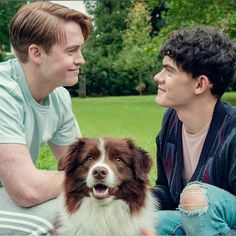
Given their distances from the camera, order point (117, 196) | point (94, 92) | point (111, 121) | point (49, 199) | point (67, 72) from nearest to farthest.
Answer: point (117, 196) < point (49, 199) < point (67, 72) < point (111, 121) < point (94, 92)

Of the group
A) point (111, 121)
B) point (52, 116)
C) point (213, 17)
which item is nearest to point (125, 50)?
point (213, 17)

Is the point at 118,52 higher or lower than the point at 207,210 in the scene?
lower

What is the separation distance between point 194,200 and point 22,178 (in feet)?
3.35

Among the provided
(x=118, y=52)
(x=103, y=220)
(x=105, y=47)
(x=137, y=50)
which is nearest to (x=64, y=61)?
(x=103, y=220)

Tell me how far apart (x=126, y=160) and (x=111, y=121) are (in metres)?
15.9

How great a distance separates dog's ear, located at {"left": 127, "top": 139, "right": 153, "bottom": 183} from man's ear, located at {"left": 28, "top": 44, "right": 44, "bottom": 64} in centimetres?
84

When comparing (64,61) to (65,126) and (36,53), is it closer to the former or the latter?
(36,53)

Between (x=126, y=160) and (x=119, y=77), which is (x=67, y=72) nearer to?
(x=126, y=160)

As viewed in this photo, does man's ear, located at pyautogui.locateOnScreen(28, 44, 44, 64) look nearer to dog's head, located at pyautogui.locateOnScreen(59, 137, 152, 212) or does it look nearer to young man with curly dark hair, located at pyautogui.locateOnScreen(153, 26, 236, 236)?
dog's head, located at pyautogui.locateOnScreen(59, 137, 152, 212)

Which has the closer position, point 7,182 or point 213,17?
point 7,182

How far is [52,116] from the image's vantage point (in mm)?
4457

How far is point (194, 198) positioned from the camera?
390cm

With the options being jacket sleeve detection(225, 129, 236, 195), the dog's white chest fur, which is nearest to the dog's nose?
the dog's white chest fur

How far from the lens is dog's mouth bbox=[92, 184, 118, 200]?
A: 3.73 meters
